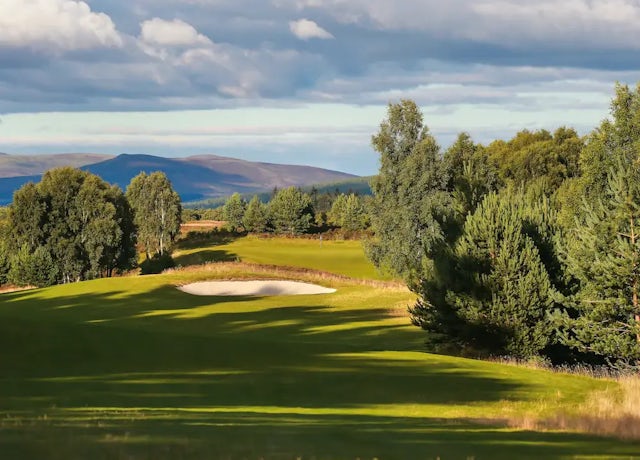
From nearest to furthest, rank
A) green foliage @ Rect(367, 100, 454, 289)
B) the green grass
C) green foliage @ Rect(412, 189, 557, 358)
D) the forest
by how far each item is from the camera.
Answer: the forest → green foliage @ Rect(412, 189, 557, 358) → green foliage @ Rect(367, 100, 454, 289) → the green grass

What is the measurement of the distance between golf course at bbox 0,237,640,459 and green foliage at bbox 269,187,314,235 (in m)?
93.2

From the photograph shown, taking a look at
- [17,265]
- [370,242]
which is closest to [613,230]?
[370,242]

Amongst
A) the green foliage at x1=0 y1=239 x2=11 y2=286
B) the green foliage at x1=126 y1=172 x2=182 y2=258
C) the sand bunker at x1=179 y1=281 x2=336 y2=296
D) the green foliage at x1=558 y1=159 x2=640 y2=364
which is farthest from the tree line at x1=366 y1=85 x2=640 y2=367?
the green foliage at x1=126 y1=172 x2=182 y2=258

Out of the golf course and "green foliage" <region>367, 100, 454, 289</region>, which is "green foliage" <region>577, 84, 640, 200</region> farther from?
"green foliage" <region>367, 100, 454, 289</region>

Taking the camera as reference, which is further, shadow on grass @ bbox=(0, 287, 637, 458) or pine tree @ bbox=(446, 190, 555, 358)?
pine tree @ bbox=(446, 190, 555, 358)

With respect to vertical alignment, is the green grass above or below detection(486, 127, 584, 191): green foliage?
below

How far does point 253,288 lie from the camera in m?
58.1

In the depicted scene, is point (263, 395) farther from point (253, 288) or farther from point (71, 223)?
point (71, 223)

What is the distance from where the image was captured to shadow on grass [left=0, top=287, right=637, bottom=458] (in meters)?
11.6

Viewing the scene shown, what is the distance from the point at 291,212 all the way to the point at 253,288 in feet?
263

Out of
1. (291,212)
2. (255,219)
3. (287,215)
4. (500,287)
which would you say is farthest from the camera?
(255,219)

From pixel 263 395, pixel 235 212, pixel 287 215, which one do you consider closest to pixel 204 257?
pixel 287 215

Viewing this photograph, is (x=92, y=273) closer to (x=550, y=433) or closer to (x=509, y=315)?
(x=509, y=315)

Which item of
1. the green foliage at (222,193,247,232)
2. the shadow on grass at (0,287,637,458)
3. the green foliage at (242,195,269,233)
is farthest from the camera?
the green foliage at (222,193,247,232)
